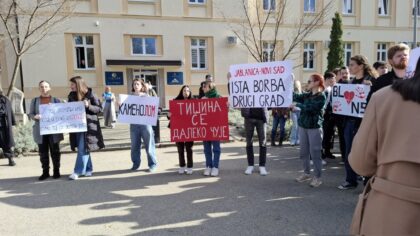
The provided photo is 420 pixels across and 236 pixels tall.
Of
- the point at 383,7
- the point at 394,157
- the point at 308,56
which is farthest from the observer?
the point at 383,7

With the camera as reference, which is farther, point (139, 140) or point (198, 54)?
point (198, 54)

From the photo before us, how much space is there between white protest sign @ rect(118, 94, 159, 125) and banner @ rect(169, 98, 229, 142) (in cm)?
46

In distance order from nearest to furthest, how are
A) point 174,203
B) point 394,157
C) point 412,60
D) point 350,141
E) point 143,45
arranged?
point 394,157 < point 412,60 < point 174,203 < point 350,141 < point 143,45

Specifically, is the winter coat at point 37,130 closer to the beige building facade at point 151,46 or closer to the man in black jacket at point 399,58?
the man in black jacket at point 399,58

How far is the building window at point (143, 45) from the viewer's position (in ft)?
72.3

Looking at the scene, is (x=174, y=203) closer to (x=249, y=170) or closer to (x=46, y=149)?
(x=249, y=170)

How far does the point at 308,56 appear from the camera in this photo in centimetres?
2606

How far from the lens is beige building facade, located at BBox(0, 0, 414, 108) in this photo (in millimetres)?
20422

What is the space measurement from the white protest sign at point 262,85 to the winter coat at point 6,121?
567 cm

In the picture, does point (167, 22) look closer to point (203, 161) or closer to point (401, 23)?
point (203, 161)

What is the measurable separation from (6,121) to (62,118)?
2.71 metres

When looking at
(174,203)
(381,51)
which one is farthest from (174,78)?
(174,203)

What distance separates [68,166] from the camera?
330 inches

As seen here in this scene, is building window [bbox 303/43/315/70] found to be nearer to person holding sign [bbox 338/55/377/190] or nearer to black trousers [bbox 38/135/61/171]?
person holding sign [bbox 338/55/377/190]
